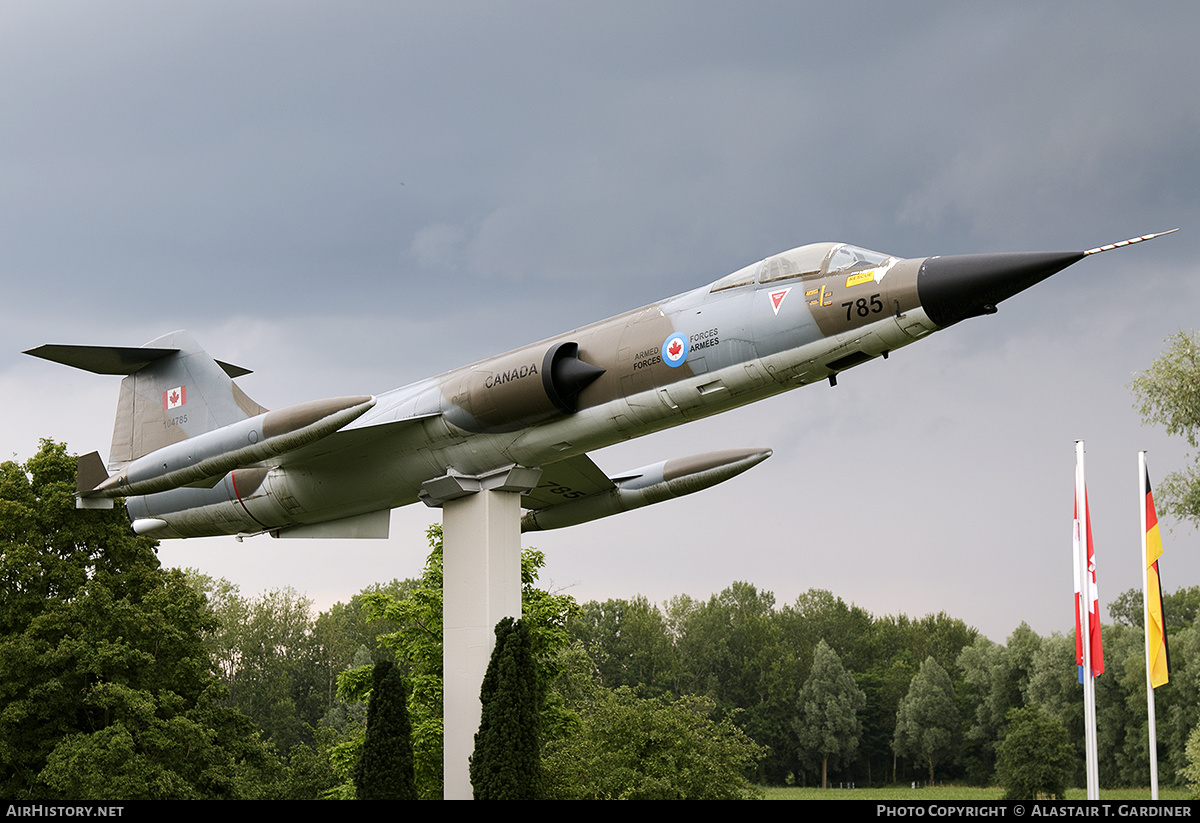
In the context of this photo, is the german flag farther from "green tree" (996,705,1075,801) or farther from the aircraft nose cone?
"green tree" (996,705,1075,801)

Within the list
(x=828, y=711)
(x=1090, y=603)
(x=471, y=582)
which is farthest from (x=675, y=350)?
(x=828, y=711)

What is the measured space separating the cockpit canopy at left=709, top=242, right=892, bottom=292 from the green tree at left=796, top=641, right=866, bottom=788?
50801 mm

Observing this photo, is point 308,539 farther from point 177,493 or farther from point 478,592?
point 478,592

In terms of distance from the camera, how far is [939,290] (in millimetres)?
11219

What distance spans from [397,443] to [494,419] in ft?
5.61

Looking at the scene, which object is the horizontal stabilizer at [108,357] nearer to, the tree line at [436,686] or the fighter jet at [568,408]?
the fighter jet at [568,408]

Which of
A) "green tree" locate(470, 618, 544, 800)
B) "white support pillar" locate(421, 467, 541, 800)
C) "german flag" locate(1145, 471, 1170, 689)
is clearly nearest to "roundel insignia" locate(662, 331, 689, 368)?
"white support pillar" locate(421, 467, 541, 800)

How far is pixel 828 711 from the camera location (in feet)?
194

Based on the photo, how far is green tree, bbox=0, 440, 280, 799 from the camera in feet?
72.6

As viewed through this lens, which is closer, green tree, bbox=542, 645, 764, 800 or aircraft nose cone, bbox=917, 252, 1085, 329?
aircraft nose cone, bbox=917, 252, 1085, 329

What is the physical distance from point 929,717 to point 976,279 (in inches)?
2070

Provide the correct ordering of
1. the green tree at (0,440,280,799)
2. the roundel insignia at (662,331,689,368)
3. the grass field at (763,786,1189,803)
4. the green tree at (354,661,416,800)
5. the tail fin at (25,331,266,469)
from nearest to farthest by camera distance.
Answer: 1. the roundel insignia at (662,331,689,368)
2. the green tree at (354,661,416,800)
3. the tail fin at (25,331,266,469)
4. the green tree at (0,440,280,799)
5. the grass field at (763,786,1189,803)

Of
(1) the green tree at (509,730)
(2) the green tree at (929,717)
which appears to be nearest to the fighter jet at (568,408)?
(1) the green tree at (509,730)
